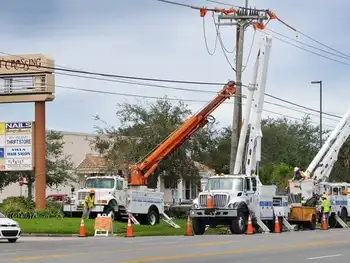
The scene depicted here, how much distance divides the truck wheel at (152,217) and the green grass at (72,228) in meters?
1.69

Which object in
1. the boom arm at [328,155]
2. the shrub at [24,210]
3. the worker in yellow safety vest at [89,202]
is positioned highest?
the boom arm at [328,155]

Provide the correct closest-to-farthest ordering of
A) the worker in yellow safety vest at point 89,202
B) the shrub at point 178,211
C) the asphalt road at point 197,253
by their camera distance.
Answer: the asphalt road at point 197,253
the worker in yellow safety vest at point 89,202
the shrub at point 178,211

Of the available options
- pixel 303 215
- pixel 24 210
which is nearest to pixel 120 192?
pixel 24 210

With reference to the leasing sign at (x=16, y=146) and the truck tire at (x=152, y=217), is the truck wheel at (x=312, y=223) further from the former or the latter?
the leasing sign at (x=16, y=146)

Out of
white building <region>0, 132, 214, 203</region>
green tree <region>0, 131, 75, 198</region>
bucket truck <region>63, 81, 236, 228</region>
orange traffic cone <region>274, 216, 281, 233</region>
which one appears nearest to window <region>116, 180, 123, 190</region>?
bucket truck <region>63, 81, 236, 228</region>

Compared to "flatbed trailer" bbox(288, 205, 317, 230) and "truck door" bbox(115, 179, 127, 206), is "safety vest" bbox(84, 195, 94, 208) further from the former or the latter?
"flatbed trailer" bbox(288, 205, 317, 230)

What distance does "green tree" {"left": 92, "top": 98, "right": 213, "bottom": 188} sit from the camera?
53.6 m

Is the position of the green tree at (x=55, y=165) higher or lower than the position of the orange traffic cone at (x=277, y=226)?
higher

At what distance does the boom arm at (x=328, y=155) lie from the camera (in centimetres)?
4416

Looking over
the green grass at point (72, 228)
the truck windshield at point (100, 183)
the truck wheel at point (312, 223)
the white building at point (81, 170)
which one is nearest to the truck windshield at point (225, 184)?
the green grass at point (72, 228)

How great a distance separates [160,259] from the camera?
61.9 ft

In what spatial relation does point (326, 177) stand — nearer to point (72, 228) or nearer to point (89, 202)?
point (89, 202)

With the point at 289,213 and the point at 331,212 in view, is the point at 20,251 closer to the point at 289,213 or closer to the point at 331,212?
the point at 289,213

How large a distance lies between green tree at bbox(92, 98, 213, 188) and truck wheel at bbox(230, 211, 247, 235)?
18392 millimetres
